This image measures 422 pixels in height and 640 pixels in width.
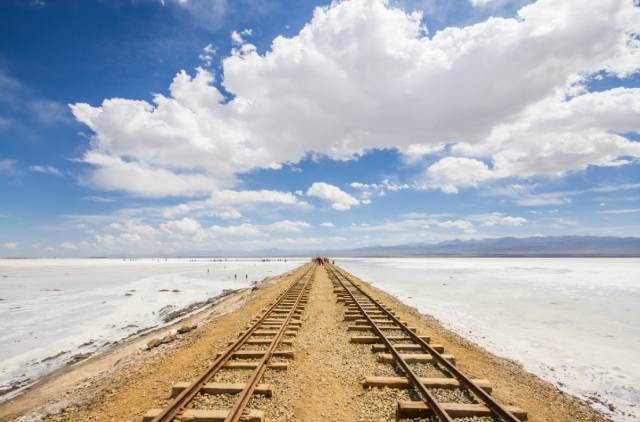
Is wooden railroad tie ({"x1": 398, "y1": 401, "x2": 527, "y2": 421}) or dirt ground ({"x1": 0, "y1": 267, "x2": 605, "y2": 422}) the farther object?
dirt ground ({"x1": 0, "y1": 267, "x2": 605, "y2": 422})

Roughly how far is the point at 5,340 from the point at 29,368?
564cm

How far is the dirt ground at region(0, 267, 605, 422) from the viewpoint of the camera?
631 cm

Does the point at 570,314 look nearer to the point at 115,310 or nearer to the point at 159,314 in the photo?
the point at 159,314

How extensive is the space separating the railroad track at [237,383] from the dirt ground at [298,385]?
34 cm

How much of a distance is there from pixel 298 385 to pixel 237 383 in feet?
4.16

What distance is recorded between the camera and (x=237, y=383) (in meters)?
6.80

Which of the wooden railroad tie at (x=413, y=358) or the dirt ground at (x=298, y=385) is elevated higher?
the wooden railroad tie at (x=413, y=358)

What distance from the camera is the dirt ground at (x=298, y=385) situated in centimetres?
631

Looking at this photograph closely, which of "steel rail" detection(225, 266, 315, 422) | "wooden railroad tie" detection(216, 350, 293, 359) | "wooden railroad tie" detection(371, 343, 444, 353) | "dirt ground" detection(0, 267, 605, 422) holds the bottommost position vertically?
"dirt ground" detection(0, 267, 605, 422)

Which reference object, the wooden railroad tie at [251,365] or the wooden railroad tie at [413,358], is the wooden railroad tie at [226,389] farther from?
the wooden railroad tie at [413,358]

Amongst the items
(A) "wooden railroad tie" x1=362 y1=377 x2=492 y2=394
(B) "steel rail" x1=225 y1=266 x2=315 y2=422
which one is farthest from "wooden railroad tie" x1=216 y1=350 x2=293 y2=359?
(A) "wooden railroad tie" x1=362 y1=377 x2=492 y2=394

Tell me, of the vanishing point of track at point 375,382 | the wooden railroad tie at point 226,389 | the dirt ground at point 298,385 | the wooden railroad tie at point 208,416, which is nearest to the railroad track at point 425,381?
the vanishing point of track at point 375,382

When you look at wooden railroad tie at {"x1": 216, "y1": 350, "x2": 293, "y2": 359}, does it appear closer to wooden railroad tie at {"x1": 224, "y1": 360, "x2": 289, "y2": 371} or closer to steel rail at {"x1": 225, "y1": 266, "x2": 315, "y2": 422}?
steel rail at {"x1": 225, "y1": 266, "x2": 315, "y2": 422}

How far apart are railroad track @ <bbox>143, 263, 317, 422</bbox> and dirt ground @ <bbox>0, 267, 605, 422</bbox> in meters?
0.34
